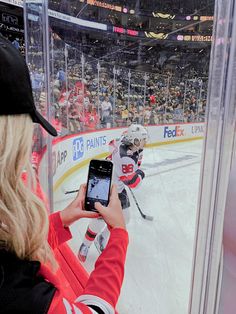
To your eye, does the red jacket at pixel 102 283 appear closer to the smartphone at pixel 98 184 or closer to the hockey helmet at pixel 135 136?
the smartphone at pixel 98 184

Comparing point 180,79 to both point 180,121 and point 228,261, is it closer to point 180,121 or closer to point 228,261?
point 180,121

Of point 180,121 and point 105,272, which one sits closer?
point 105,272

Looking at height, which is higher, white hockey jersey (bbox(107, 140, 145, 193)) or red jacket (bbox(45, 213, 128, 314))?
red jacket (bbox(45, 213, 128, 314))

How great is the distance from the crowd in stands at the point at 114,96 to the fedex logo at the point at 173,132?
0.17 meters

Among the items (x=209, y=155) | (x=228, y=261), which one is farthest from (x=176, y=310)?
(x=228, y=261)

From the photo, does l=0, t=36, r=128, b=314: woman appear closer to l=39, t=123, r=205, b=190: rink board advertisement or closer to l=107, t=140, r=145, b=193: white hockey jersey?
l=107, t=140, r=145, b=193: white hockey jersey

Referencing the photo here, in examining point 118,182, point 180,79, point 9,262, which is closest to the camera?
point 9,262

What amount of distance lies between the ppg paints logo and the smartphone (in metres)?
2.97

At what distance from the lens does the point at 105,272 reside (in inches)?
22.6

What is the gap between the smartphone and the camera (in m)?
0.77

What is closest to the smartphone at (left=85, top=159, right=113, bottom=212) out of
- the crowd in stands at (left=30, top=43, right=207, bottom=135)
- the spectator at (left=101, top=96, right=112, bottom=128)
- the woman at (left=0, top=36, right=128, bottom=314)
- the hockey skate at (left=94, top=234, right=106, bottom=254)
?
the woman at (left=0, top=36, right=128, bottom=314)

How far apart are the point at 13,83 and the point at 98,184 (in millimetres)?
450

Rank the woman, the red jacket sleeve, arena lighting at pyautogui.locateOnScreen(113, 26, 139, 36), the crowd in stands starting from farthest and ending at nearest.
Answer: arena lighting at pyautogui.locateOnScreen(113, 26, 139, 36) < the crowd in stands < the red jacket sleeve < the woman

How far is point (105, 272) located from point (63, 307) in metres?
0.16
